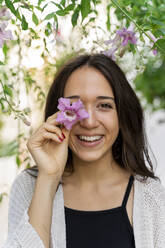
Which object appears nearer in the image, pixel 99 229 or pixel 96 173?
pixel 99 229

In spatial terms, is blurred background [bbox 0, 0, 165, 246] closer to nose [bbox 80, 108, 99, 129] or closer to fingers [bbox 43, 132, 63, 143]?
fingers [bbox 43, 132, 63, 143]

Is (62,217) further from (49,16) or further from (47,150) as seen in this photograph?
(49,16)

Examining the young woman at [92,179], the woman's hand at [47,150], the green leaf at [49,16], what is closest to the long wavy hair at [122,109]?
the young woman at [92,179]

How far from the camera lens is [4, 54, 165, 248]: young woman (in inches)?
50.8

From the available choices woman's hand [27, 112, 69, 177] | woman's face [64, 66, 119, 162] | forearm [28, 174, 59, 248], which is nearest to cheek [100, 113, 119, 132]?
woman's face [64, 66, 119, 162]

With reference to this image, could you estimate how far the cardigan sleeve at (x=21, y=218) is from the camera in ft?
4.01

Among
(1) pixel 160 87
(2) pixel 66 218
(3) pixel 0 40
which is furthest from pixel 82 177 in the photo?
(1) pixel 160 87

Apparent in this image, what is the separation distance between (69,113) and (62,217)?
43cm

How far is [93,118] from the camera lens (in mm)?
1303

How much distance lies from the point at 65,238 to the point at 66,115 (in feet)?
1.53

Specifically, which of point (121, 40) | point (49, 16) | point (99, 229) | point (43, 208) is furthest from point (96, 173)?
point (49, 16)

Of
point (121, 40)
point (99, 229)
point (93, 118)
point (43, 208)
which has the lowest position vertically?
point (99, 229)

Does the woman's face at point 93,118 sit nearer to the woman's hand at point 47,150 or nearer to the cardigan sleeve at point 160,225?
the woman's hand at point 47,150

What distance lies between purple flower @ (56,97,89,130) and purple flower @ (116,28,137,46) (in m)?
0.24
